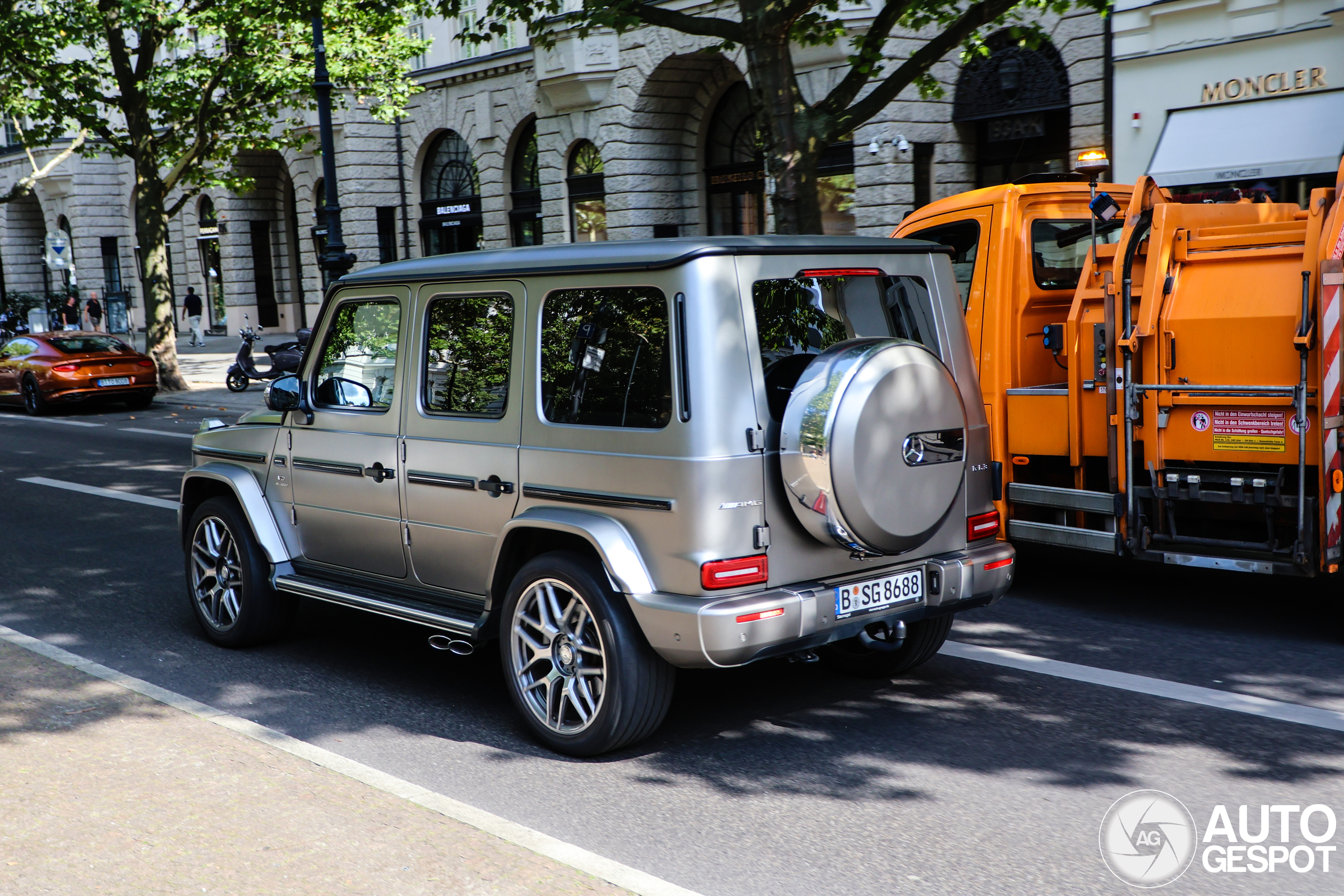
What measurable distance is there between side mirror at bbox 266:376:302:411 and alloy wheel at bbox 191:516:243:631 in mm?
749

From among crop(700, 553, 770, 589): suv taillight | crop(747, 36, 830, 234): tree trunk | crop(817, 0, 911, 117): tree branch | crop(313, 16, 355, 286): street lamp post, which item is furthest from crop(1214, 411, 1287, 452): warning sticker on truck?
crop(313, 16, 355, 286): street lamp post

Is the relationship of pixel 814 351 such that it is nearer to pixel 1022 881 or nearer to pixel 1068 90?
pixel 1022 881

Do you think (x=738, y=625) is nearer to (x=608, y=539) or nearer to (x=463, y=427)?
(x=608, y=539)

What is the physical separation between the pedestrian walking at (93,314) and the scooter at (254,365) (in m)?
18.8

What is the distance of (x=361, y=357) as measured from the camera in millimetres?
5777

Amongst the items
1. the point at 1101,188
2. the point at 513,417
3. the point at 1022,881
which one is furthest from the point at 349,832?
the point at 1101,188

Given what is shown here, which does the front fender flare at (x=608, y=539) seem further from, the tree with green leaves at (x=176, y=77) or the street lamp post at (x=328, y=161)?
the tree with green leaves at (x=176, y=77)

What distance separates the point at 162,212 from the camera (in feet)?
77.5

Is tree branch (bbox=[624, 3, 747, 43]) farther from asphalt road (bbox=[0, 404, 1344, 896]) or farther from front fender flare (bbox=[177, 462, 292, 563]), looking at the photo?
front fender flare (bbox=[177, 462, 292, 563])

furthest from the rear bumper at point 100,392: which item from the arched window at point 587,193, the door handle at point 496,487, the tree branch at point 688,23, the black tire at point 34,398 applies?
the door handle at point 496,487

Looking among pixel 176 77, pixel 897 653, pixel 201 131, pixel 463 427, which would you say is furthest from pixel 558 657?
pixel 201 131

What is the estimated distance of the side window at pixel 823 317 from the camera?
4.58 meters

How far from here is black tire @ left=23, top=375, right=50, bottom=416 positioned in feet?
68.8

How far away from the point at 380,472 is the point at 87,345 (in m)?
18.2
